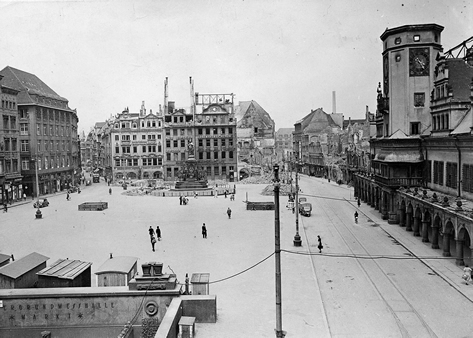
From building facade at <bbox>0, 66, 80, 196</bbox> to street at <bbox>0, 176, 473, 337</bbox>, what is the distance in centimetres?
1793

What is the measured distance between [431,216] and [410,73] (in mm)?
16905

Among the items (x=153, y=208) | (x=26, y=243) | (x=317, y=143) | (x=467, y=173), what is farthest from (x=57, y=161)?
(x=467, y=173)

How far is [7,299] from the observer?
18.5m

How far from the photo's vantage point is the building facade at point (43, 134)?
71750 millimetres

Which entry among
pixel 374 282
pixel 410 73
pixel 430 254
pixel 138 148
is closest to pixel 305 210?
pixel 410 73

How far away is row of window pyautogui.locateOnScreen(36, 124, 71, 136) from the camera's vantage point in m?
74.6

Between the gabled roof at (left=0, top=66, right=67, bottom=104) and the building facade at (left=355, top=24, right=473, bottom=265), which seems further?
the gabled roof at (left=0, top=66, right=67, bottom=104)

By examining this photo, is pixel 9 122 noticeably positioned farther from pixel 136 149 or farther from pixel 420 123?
pixel 420 123

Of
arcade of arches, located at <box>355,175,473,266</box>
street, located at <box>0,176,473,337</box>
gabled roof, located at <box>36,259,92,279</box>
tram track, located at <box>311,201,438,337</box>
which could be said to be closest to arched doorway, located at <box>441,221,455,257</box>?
arcade of arches, located at <box>355,175,473,266</box>

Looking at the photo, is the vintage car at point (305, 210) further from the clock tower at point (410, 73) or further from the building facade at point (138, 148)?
the building facade at point (138, 148)

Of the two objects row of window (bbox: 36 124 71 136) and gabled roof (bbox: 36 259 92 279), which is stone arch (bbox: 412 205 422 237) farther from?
row of window (bbox: 36 124 71 136)

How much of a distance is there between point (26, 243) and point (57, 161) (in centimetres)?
4931

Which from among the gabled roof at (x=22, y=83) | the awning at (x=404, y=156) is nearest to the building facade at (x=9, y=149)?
the gabled roof at (x=22, y=83)

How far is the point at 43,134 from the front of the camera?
248 ft
